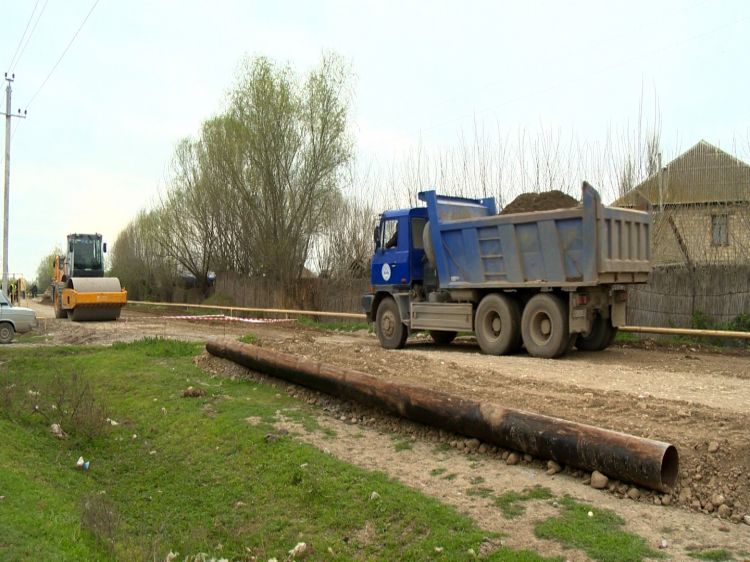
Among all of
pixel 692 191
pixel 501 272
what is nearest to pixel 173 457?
pixel 501 272

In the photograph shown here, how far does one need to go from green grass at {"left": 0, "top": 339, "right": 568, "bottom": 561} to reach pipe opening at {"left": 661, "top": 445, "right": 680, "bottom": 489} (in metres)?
1.52

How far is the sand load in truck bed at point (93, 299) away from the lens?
1058 inches

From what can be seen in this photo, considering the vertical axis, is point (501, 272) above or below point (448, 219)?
below

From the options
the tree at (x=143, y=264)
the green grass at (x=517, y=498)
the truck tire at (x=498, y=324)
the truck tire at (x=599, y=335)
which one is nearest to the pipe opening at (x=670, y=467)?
the green grass at (x=517, y=498)

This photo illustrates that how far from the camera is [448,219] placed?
14.5 meters

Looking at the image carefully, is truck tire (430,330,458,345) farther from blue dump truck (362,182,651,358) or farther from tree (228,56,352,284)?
tree (228,56,352,284)

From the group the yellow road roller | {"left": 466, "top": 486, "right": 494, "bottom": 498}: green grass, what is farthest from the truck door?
the yellow road roller

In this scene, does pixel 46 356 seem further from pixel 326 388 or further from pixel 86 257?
pixel 86 257

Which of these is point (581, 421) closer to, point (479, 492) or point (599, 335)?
point (479, 492)

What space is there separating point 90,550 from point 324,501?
1.98 metres

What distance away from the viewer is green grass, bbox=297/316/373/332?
72.0ft

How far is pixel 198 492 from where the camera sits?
24.1 ft

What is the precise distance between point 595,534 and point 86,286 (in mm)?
25857

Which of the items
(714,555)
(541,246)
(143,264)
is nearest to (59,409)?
(541,246)
